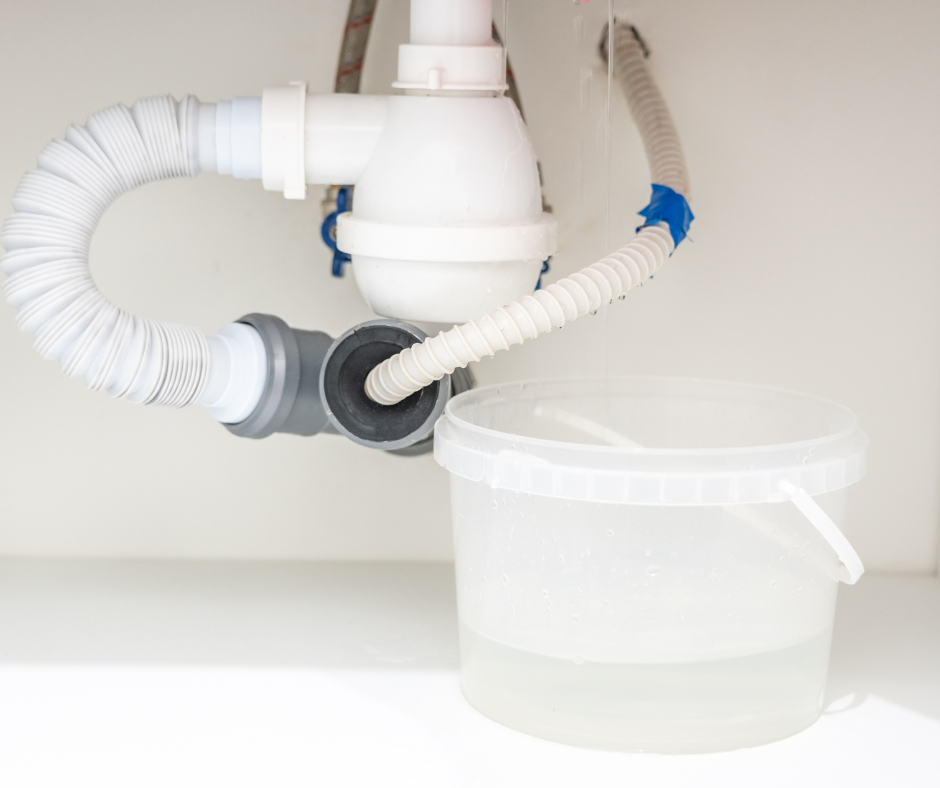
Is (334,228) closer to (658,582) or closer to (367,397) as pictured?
Answer: (367,397)

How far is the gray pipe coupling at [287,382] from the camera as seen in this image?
0.81 m

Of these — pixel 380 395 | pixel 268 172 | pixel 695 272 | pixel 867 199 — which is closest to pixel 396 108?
pixel 268 172

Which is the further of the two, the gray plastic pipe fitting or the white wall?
the white wall

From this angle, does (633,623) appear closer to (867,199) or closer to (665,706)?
(665,706)

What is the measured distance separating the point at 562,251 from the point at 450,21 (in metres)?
0.32

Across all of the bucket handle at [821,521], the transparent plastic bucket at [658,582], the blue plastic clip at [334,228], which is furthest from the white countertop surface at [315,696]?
the blue plastic clip at [334,228]

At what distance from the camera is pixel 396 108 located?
0.77m

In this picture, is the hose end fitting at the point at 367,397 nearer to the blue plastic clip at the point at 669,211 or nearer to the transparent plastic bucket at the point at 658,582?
the transparent plastic bucket at the point at 658,582

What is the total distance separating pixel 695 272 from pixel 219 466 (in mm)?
526

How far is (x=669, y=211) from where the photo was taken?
875mm

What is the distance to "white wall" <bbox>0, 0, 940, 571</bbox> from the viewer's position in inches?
38.7

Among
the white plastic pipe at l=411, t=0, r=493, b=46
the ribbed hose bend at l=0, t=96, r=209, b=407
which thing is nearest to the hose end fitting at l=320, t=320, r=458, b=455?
the ribbed hose bend at l=0, t=96, r=209, b=407

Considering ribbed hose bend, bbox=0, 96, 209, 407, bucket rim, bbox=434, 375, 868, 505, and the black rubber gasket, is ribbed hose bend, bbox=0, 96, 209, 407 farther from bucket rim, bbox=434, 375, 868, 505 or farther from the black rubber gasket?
bucket rim, bbox=434, 375, 868, 505

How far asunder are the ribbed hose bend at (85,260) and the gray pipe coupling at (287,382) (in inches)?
2.1
